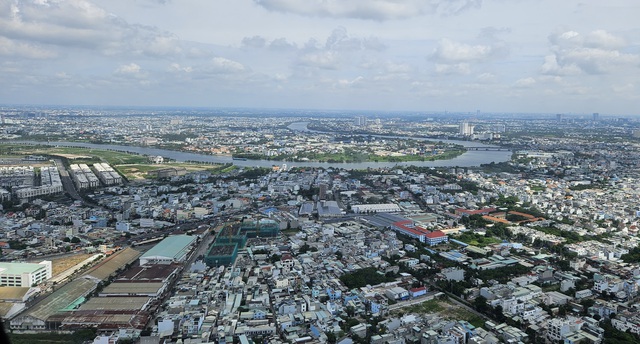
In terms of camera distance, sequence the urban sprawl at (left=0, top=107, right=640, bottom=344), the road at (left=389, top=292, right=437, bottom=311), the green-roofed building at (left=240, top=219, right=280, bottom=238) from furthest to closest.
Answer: the green-roofed building at (left=240, top=219, right=280, bottom=238) < the road at (left=389, top=292, right=437, bottom=311) < the urban sprawl at (left=0, top=107, right=640, bottom=344)

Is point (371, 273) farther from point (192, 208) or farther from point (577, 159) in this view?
point (577, 159)

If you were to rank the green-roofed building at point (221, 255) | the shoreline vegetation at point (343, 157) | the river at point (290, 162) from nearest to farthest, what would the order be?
the green-roofed building at point (221, 255) < the river at point (290, 162) < the shoreline vegetation at point (343, 157)

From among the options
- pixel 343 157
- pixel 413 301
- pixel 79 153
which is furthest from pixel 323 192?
pixel 79 153

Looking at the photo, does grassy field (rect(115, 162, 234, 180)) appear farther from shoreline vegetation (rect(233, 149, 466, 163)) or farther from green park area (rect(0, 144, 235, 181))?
shoreline vegetation (rect(233, 149, 466, 163))

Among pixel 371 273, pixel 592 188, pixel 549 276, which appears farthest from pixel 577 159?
pixel 371 273

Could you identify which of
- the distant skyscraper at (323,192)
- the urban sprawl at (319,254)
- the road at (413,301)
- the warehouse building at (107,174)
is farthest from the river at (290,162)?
the road at (413,301)

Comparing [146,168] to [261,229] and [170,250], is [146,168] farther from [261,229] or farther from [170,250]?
[170,250]

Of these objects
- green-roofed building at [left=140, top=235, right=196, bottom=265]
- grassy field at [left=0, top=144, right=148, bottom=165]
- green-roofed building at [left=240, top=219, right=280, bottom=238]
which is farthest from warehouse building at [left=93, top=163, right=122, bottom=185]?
green-roofed building at [left=240, top=219, right=280, bottom=238]

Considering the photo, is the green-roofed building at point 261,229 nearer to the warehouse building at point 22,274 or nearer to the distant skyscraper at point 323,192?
the distant skyscraper at point 323,192
